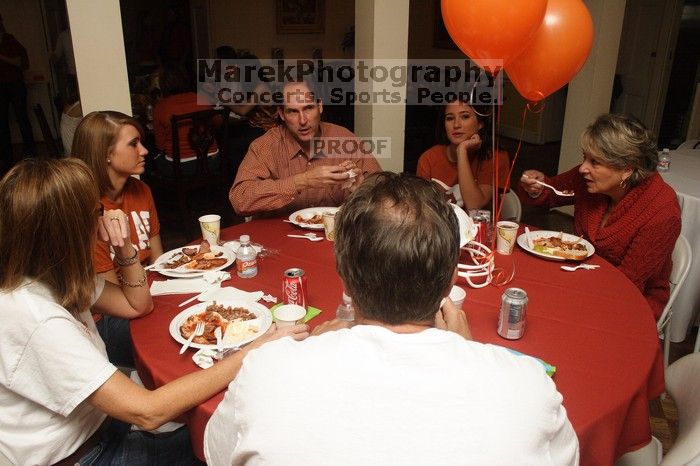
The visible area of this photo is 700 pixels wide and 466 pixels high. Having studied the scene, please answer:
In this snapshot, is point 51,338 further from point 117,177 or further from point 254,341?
point 117,177

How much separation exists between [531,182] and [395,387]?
1.85 metres

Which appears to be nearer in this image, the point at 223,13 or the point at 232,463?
the point at 232,463

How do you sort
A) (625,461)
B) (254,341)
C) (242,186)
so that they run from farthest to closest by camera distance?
(242,186), (625,461), (254,341)

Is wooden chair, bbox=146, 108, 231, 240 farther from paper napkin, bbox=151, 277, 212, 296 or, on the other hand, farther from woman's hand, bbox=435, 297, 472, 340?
woman's hand, bbox=435, 297, 472, 340

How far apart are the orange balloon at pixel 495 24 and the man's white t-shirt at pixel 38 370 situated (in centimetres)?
152

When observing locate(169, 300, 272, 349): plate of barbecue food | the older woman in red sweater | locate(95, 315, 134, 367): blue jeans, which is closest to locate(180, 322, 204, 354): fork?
locate(169, 300, 272, 349): plate of barbecue food

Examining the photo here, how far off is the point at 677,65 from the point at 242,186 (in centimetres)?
847

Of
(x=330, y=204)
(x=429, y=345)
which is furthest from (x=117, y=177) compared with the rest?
(x=429, y=345)

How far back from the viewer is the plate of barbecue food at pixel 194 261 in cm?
184

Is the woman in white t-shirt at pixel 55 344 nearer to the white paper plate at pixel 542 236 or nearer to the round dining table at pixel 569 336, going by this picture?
the round dining table at pixel 569 336

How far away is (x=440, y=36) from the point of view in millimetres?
8438

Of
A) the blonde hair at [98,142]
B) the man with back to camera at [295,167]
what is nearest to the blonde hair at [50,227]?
the blonde hair at [98,142]

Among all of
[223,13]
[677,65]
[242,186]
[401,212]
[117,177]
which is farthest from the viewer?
[677,65]

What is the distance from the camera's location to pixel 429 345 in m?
0.82
